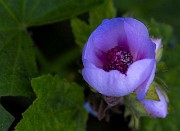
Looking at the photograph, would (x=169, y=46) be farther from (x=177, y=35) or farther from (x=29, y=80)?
(x=29, y=80)

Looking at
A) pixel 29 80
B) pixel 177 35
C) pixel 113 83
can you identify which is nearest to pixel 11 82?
pixel 29 80

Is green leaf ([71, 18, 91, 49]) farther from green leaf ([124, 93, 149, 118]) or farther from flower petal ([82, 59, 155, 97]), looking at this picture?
flower petal ([82, 59, 155, 97])

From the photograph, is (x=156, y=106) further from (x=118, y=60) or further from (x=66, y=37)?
(x=66, y=37)

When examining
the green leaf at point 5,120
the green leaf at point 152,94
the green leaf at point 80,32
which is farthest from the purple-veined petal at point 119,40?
the green leaf at point 80,32

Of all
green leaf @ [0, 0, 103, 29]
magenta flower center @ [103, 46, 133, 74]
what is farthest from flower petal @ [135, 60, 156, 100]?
green leaf @ [0, 0, 103, 29]

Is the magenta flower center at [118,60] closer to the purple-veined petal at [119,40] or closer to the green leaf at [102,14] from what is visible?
the purple-veined petal at [119,40]

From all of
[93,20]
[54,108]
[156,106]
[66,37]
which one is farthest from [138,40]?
[66,37]
